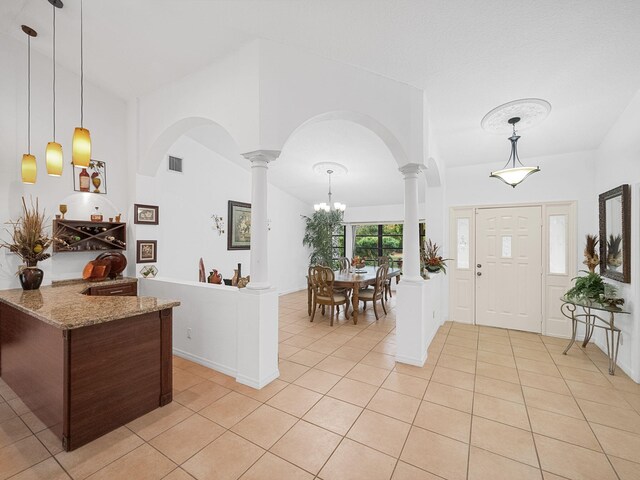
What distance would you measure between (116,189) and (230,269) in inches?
94.3

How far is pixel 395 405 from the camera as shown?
2.36m

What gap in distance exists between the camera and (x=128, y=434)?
199 centimetres

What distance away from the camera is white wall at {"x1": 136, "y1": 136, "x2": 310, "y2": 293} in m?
4.27

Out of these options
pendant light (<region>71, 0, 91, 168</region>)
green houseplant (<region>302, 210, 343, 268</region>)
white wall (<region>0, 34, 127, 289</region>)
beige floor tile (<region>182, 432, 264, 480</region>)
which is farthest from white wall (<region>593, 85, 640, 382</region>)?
white wall (<region>0, 34, 127, 289</region>)

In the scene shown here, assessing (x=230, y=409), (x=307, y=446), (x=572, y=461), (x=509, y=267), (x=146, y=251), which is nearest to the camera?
(x=572, y=461)

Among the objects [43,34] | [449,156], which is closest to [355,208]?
[449,156]

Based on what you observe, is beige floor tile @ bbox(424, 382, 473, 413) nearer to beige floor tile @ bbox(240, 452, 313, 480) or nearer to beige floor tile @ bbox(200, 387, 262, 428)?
beige floor tile @ bbox(240, 452, 313, 480)

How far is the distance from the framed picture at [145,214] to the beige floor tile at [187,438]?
2826mm

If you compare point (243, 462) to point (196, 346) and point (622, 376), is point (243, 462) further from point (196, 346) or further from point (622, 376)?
point (622, 376)

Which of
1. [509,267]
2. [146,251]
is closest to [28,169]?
[146,251]

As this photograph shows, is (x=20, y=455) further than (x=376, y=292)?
No

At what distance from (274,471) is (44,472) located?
134cm

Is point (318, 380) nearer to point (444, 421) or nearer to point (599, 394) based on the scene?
point (444, 421)

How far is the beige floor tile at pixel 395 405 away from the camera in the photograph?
2.22 meters
